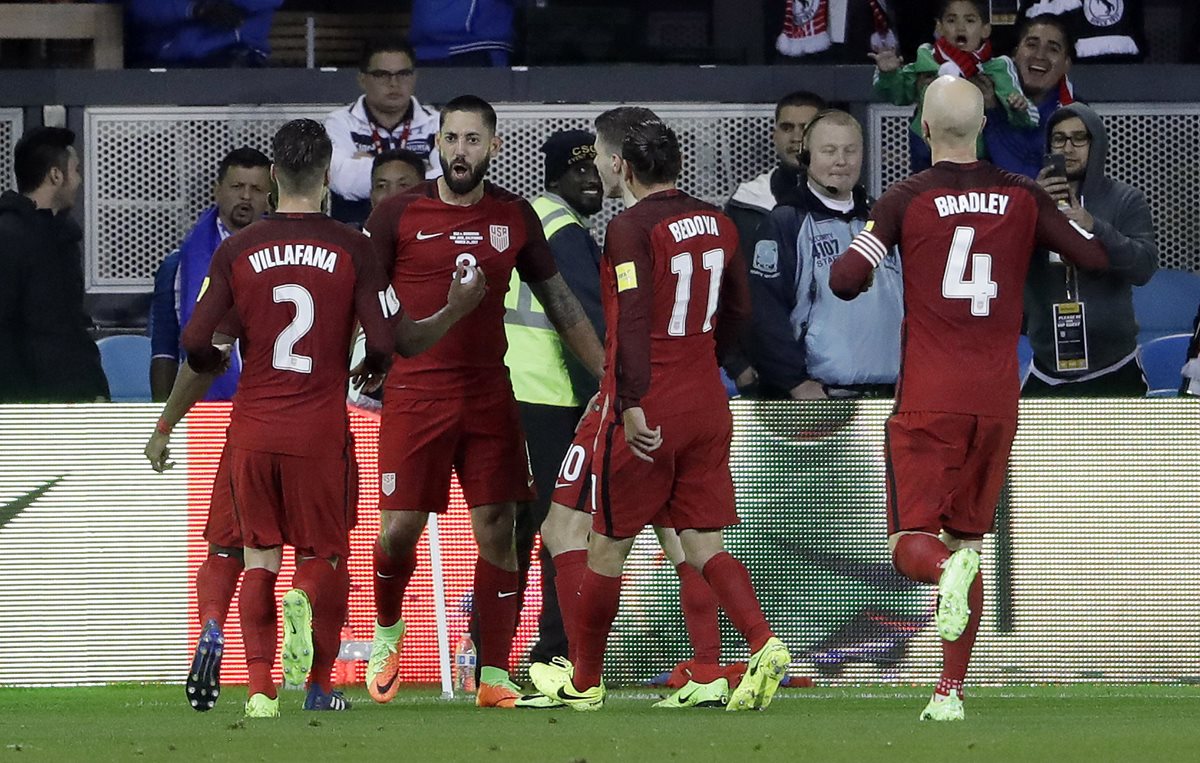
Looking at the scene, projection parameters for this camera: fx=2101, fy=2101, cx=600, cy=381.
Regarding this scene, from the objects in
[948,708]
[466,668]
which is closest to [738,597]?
[948,708]

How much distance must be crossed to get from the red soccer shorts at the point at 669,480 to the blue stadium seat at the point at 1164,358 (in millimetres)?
4670

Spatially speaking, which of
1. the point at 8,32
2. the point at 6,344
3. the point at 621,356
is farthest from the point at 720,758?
the point at 8,32

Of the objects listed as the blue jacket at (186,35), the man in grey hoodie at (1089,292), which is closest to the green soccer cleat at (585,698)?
the man in grey hoodie at (1089,292)

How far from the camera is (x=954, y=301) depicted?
7.06 metres

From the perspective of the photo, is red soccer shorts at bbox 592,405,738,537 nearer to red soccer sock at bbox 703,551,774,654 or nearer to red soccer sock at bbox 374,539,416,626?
red soccer sock at bbox 703,551,774,654

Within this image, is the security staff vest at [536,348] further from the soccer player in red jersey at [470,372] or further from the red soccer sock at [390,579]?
the red soccer sock at [390,579]

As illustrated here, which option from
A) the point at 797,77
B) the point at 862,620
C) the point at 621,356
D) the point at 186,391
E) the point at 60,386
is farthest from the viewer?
the point at 797,77

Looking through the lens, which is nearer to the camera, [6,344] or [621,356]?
[621,356]

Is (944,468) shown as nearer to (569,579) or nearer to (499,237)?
(569,579)

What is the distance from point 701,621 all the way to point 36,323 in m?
4.35

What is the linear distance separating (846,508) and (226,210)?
3.31m

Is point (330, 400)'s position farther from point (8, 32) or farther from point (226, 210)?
point (8, 32)

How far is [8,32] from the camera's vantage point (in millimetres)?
12375

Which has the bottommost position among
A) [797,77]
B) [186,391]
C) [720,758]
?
[720,758]
